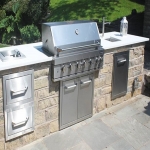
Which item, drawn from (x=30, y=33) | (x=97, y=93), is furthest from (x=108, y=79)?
(x=30, y=33)

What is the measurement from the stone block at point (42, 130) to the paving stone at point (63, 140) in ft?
0.23

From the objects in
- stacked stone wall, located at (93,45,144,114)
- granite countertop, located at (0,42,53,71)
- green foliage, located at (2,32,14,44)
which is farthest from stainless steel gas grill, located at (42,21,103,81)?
green foliage, located at (2,32,14,44)

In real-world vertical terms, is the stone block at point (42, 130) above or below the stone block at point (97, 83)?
below

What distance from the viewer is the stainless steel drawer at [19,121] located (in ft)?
9.43

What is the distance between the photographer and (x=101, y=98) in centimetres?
381

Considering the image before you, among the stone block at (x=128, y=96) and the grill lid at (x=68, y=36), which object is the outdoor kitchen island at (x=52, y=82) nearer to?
the stone block at (x=128, y=96)

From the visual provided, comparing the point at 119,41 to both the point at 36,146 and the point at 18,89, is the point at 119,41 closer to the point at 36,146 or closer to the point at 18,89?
the point at 18,89

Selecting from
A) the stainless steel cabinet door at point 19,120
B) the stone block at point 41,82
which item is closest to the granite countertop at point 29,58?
the stone block at point 41,82

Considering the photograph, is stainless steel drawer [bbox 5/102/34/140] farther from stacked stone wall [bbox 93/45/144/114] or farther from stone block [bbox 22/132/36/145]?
stacked stone wall [bbox 93/45/144/114]

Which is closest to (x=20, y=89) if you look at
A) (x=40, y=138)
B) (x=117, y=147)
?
(x=40, y=138)

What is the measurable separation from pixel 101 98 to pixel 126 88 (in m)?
0.58

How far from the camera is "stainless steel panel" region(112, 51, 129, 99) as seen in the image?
3.80 m

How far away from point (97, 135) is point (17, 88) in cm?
129

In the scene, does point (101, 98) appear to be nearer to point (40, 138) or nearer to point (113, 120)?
point (113, 120)
